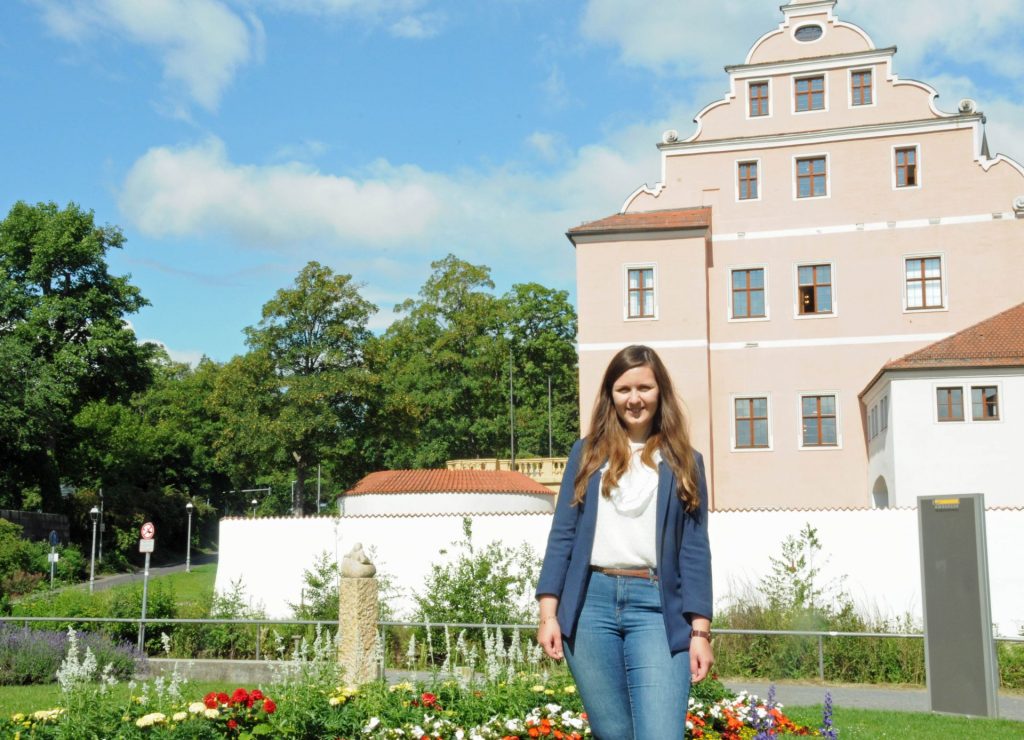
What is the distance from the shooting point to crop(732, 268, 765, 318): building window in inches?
1305

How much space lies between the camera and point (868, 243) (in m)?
32.5

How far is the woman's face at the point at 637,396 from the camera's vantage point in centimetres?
434

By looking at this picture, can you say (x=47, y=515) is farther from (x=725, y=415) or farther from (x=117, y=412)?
(x=725, y=415)

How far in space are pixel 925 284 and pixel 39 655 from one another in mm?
25913

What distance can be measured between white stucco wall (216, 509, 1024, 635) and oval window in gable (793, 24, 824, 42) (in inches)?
735

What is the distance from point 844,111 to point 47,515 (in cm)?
4039

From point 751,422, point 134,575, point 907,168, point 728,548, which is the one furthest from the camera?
point 134,575

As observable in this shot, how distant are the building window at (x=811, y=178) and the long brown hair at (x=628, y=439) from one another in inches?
1203

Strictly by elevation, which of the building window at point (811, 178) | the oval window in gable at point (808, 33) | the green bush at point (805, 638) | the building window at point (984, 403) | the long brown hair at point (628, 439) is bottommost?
the green bush at point (805, 638)

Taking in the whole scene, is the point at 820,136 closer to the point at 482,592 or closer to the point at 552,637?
the point at 482,592

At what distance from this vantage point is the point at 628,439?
4348 mm

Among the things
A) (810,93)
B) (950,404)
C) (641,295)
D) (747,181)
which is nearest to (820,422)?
(950,404)

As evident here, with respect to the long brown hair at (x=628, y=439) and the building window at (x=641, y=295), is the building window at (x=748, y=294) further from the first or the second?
the long brown hair at (x=628, y=439)

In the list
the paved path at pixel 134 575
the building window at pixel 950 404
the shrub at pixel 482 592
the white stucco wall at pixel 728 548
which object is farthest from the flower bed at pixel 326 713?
the paved path at pixel 134 575
